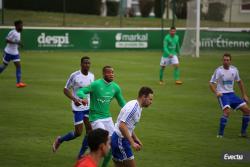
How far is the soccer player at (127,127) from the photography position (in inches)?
424

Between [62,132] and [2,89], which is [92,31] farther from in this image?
[62,132]

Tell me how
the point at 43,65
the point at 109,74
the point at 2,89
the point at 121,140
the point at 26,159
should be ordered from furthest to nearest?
1. the point at 43,65
2. the point at 2,89
3. the point at 26,159
4. the point at 109,74
5. the point at 121,140

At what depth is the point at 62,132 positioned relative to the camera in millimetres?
16906

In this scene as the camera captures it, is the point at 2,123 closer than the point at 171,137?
No

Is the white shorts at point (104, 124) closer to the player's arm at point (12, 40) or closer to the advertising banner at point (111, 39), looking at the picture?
the player's arm at point (12, 40)

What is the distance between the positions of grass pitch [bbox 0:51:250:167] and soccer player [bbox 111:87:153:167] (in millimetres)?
2590

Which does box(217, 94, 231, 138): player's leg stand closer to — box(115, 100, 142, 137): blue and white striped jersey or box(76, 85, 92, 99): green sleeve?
box(76, 85, 92, 99): green sleeve

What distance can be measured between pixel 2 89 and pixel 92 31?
739 inches

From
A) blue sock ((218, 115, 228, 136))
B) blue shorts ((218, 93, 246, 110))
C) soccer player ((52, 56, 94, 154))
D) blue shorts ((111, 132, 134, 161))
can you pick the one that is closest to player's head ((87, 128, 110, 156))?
blue shorts ((111, 132, 134, 161))

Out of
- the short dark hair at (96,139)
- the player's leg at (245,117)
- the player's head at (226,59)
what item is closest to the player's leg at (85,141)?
the player's head at (226,59)

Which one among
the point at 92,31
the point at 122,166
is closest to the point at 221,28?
the point at 92,31

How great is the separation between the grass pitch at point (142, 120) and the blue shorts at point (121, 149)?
2600mm

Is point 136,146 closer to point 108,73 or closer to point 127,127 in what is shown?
point 127,127

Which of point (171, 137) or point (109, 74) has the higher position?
point (109, 74)
